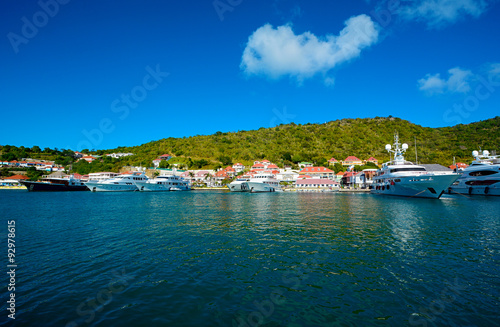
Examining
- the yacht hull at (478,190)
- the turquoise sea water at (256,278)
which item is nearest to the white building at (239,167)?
the yacht hull at (478,190)

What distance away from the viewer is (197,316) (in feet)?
23.2

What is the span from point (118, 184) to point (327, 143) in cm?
12620

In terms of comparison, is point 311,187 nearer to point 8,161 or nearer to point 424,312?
point 424,312

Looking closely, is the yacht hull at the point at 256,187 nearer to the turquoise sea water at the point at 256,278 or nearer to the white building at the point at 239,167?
the white building at the point at 239,167

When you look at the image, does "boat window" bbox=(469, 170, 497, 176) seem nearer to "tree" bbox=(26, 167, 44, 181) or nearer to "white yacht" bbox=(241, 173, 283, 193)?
"white yacht" bbox=(241, 173, 283, 193)

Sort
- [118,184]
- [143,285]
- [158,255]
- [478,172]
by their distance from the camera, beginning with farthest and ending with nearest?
[118,184]
[478,172]
[158,255]
[143,285]

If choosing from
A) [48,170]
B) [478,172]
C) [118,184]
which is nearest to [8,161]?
[48,170]

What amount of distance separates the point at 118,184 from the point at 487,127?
187855 mm

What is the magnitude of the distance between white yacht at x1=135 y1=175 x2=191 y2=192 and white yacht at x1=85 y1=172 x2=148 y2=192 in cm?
249

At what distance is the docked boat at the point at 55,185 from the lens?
3194 inches

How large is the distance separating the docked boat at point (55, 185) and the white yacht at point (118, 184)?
9032 mm

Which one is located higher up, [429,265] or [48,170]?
[48,170]

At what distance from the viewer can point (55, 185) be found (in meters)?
84.6

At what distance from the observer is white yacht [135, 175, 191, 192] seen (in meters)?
90.6
